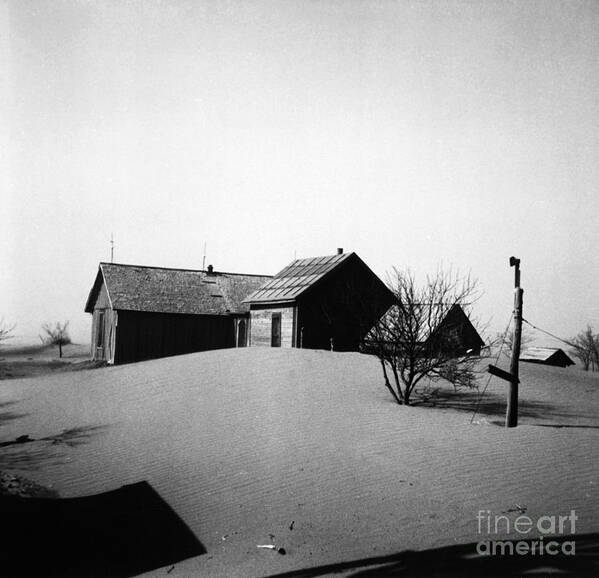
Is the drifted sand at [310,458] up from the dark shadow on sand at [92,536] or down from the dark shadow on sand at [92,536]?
up

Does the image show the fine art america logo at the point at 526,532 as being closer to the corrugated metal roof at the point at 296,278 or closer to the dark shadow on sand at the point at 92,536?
the dark shadow on sand at the point at 92,536

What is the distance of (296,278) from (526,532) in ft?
77.6

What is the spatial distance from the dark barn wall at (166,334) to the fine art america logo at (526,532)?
1030 inches

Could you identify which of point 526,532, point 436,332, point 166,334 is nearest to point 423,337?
point 436,332

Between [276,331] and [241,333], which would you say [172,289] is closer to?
[241,333]

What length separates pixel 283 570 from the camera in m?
6.82

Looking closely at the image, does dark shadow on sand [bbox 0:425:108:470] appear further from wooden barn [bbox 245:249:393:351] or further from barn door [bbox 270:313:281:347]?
barn door [bbox 270:313:281:347]

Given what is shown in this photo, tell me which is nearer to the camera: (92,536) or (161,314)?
(92,536)

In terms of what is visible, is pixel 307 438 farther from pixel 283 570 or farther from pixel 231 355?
pixel 231 355

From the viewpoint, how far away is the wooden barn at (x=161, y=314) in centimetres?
3142

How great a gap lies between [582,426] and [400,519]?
7.89m

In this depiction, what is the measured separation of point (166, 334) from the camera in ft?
106

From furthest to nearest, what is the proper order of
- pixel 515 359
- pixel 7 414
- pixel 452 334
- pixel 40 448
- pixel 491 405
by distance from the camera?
pixel 7 414, pixel 452 334, pixel 491 405, pixel 40 448, pixel 515 359

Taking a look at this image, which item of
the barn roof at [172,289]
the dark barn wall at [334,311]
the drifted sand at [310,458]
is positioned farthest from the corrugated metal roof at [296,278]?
the drifted sand at [310,458]
